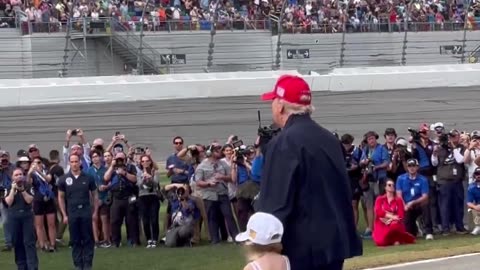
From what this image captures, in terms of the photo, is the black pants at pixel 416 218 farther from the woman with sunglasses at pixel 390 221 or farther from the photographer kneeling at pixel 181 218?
the photographer kneeling at pixel 181 218

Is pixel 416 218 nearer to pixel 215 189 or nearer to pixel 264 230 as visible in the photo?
pixel 215 189

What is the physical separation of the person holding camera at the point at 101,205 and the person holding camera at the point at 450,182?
493 centimetres

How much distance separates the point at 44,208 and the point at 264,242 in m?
11.3

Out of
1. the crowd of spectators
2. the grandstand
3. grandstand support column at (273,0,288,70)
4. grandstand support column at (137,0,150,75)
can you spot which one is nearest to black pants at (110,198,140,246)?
the grandstand

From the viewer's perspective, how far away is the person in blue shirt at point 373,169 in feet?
52.3

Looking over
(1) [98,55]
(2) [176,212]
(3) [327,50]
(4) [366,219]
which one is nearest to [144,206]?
(2) [176,212]

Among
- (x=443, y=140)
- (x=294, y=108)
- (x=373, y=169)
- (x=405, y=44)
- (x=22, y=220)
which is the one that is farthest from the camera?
(x=405, y=44)

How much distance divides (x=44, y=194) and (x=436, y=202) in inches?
229

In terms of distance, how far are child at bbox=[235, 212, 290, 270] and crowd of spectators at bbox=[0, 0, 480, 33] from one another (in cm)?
3091

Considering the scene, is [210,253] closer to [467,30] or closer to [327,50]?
[327,50]

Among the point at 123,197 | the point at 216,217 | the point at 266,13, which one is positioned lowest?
the point at 216,217

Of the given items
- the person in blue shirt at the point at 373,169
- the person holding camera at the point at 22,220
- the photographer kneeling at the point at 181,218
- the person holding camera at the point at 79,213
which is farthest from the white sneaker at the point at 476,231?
the person holding camera at the point at 22,220

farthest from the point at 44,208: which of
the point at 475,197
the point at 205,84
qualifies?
the point at 205,84

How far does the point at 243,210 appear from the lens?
15.6m
